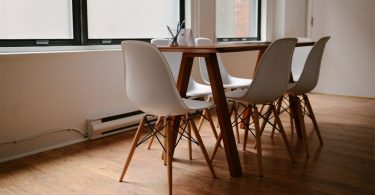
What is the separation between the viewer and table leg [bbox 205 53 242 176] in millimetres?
2412

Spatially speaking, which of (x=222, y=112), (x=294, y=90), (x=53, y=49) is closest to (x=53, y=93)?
(x=53, y=49)

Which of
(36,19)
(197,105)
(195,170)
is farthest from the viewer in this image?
(36,19)

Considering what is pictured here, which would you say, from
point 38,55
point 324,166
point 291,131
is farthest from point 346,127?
point 38,55

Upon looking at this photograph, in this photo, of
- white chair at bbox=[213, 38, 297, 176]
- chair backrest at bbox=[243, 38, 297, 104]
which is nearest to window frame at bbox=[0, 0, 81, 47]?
white chair at bbox=[213, 38, 297, 176]

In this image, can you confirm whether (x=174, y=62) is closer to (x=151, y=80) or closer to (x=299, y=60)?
(x=151, y=80)

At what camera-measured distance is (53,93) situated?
3053 mm

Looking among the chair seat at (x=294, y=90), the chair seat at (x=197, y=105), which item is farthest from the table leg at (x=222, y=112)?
the chair seat at (x=294, y=90)

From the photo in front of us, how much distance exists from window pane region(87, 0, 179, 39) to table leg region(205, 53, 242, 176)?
4.93 feet

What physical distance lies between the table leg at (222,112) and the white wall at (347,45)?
3878 mm

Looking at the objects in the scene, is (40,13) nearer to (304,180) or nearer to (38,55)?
(38,55)

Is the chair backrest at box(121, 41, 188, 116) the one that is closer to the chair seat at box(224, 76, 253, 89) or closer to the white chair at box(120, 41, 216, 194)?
the white chair at box(120, 41, 216, 194)

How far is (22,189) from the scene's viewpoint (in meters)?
2.29

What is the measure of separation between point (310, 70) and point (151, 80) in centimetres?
142

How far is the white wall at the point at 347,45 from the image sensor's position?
546 centimetres
